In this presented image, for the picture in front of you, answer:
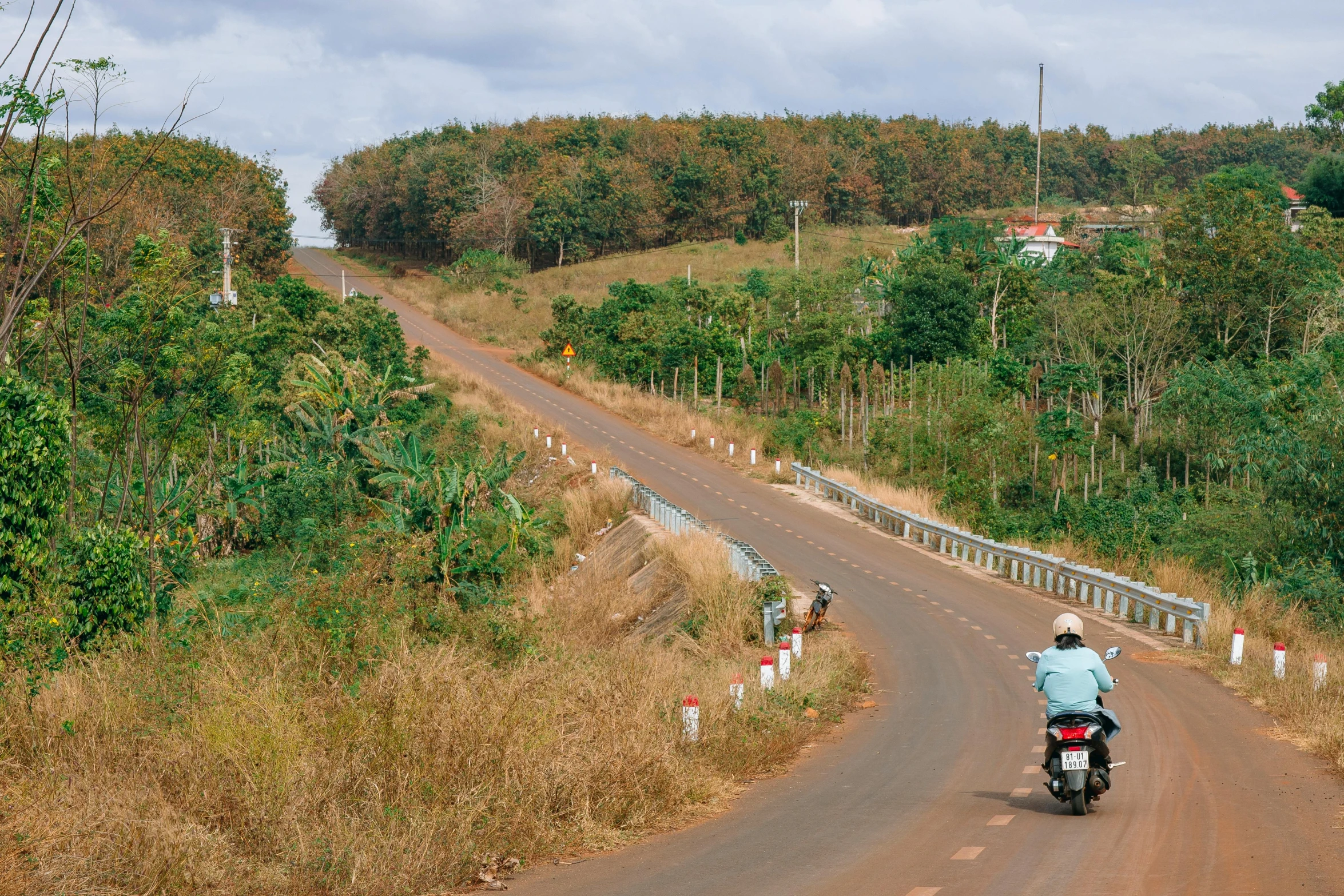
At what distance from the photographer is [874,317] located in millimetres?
60375

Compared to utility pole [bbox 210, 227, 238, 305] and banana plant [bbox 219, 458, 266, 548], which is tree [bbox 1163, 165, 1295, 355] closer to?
banana plant [bbox 219, 458, 266, 548]

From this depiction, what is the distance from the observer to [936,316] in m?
50.1

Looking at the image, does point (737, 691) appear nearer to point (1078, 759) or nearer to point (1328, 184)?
point (1078, 759)

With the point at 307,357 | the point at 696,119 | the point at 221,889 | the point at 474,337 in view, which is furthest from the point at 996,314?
the point at 696,119

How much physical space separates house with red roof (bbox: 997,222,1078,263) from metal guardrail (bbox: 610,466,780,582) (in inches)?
1807

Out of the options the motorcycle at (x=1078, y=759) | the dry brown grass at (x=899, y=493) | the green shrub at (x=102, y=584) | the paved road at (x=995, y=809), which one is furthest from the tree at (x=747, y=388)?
the motorcycle at (x=1078, y=759)

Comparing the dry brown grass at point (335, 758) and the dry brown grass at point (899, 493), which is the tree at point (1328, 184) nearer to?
the dry brown grass at point (899, 493)

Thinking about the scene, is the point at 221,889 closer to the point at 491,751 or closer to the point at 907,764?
the point at 491,751

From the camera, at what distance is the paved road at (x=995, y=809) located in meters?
7.50

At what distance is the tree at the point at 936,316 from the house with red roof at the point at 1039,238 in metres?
21.6

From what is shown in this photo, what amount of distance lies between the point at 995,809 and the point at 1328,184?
6578 cm

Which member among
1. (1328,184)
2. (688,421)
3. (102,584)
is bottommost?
(688,421)

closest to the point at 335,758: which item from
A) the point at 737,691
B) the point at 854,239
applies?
the point at 737,691

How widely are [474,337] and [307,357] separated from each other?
36930 millimetres
